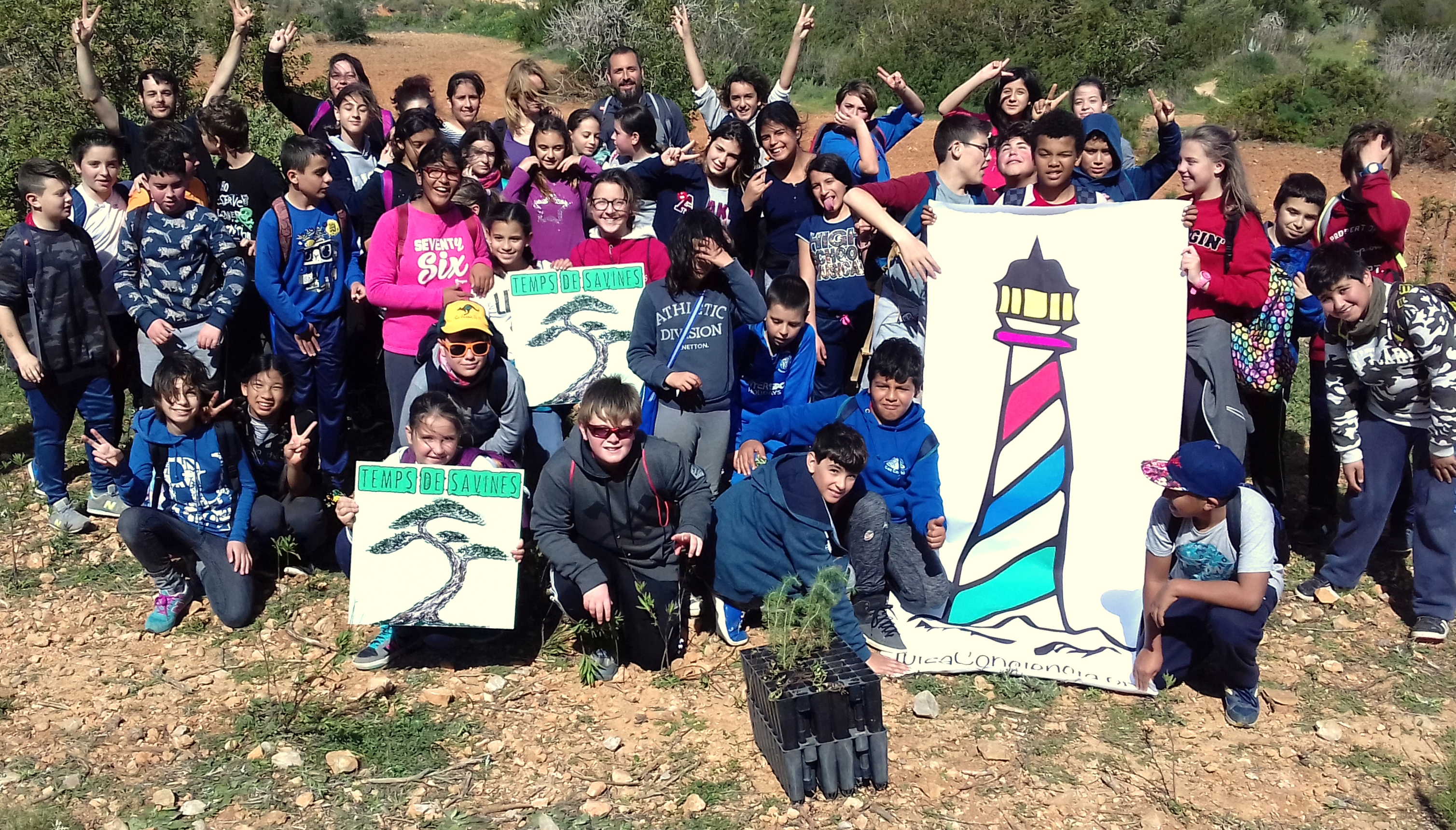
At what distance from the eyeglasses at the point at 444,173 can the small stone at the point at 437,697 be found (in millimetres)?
2611

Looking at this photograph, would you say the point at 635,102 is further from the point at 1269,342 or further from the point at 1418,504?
the point at 1418,504

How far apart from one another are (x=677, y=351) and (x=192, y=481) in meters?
2.37

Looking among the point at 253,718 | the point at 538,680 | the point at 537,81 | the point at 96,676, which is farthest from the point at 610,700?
the point at 537,81

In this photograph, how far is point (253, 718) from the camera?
4.68 m

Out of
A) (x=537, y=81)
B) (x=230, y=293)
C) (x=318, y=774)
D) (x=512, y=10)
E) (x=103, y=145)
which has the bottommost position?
(x=318, y=774)

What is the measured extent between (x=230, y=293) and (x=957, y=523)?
3.92 metres

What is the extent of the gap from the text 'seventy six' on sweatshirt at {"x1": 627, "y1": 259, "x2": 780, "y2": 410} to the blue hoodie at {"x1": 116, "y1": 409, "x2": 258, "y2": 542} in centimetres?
200

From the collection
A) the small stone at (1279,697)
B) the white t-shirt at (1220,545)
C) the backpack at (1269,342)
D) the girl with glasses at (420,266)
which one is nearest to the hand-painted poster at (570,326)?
the girl with glasses at (420,266)

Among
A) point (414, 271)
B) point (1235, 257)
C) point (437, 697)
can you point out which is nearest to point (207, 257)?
point (414, 271)

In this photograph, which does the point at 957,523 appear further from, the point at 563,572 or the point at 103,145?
the point at 103,145

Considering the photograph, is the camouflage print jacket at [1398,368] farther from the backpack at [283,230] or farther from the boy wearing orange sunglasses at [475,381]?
the backpack at [283,230]

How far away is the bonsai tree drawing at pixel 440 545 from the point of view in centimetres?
485

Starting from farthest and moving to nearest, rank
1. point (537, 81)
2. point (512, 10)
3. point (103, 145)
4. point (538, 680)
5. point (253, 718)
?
point (512, 10) → point (537, 81) → point (103, 145) → point (538, 680) → point (253, 718)

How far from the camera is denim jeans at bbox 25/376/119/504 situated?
20.4 feet
